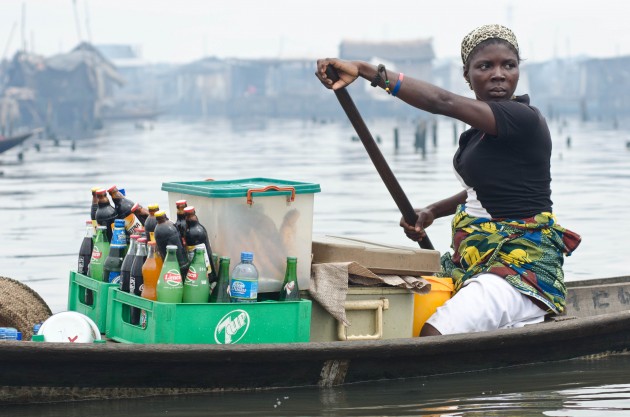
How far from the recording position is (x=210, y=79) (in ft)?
357

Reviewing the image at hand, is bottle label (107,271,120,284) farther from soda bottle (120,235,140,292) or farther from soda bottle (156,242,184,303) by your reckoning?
soda bottle (156,242,184,303)

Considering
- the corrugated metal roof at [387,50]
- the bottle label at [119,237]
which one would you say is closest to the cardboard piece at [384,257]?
the bottle label at [119,237]

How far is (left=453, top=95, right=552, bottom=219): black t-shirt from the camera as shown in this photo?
5293mm

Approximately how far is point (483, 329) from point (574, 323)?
47cm

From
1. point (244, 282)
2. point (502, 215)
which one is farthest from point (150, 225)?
point (502, 215)

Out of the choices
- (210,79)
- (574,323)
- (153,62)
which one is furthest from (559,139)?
(153,62)

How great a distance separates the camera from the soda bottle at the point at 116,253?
18.0 ft

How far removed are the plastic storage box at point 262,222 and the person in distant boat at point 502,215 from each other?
804 millimetres

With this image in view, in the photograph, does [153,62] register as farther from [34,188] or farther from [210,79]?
[34,188]

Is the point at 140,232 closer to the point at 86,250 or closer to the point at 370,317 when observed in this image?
the point at 86,250

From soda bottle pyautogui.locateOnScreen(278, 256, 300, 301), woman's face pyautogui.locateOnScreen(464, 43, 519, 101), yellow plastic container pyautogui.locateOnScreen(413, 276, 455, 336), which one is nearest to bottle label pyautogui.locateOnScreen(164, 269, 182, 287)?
soda bottle pyautogui.locateOnScreen(278, 256, 300, 301)

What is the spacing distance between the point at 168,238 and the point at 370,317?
108 cm

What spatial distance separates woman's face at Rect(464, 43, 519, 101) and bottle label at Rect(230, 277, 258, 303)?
1437mm

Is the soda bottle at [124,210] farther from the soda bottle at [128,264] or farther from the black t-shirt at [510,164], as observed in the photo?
the black t-shirt at [510,164]
